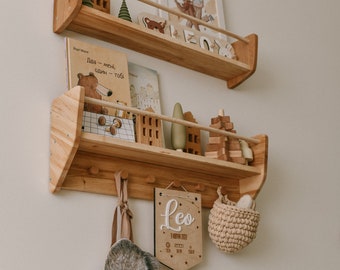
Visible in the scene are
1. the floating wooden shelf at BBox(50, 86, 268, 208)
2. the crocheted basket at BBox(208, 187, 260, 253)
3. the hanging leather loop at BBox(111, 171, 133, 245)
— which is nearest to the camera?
the floating wooden shelf at BBox(50, 86, 268, 208)

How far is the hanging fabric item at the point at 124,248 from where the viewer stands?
1325mm

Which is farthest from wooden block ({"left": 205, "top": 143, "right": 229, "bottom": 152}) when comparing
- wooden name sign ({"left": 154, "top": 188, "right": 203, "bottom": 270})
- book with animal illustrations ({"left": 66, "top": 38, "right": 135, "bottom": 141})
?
book with animal illustrations ({"left": 66, "top": 38, "right": 135, "bottom": 141})

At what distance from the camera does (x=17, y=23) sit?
1.38 m

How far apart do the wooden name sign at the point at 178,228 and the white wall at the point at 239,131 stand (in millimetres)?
38

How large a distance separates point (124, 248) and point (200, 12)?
818 millimetres

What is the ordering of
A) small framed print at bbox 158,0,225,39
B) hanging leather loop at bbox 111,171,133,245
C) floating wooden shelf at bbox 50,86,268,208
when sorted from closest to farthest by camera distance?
floating wooden shelf at bbox 50,86,268,208
hanging leather loop at bbox 111,171,133,245
small framed print at bbox 158,0,225,39

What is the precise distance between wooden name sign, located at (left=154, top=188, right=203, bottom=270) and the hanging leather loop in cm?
10

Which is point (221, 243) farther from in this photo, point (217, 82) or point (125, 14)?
point (125, 14)

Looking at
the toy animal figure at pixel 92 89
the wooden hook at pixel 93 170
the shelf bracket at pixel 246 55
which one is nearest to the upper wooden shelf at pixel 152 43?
the shelf bracket at pixel 246 55

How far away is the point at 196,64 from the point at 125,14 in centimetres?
29

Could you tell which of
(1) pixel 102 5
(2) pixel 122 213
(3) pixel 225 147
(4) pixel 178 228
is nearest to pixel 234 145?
(3) pixel 225 147

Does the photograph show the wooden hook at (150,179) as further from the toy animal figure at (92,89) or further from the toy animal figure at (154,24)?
the toy animal figure at (154,24)

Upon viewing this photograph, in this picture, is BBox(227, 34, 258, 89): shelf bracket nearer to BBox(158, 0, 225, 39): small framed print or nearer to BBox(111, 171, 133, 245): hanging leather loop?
BBox(158, 0, 225, 39): small framed print

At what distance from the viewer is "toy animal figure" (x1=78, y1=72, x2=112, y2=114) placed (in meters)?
1.39
